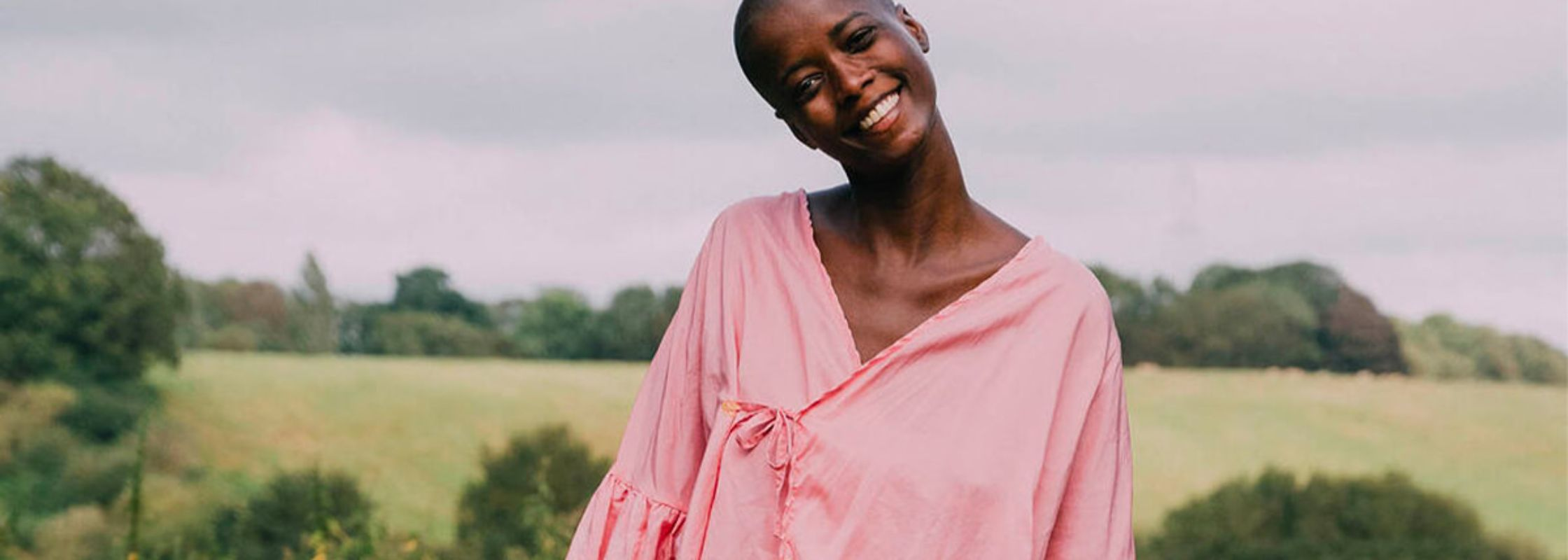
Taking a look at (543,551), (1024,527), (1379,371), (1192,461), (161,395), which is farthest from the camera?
(1379,371)

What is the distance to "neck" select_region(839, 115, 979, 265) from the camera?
2354mm

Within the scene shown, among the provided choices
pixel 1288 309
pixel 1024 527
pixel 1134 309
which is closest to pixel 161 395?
pixel 1134 309

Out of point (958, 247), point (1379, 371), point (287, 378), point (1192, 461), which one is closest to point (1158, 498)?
point (1192, 461)

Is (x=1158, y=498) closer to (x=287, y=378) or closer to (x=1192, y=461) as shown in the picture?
(x=1192, y=461)

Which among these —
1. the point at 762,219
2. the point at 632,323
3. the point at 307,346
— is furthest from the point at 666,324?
the point at 762,219

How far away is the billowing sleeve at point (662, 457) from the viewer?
2.41 meters

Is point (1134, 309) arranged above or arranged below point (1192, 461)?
above

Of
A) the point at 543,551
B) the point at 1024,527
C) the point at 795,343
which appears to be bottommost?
the point at 543,551

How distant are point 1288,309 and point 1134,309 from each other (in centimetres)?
82

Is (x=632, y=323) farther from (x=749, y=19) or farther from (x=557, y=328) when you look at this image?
(x=749, y=19)

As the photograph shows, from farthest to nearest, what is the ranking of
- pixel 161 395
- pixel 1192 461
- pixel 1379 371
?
pixel 1379 371, pixel 1192 461, pixel 161 395

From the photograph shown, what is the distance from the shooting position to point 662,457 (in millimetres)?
2445

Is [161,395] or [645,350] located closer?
[161,395]

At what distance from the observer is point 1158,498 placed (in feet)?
23.8
